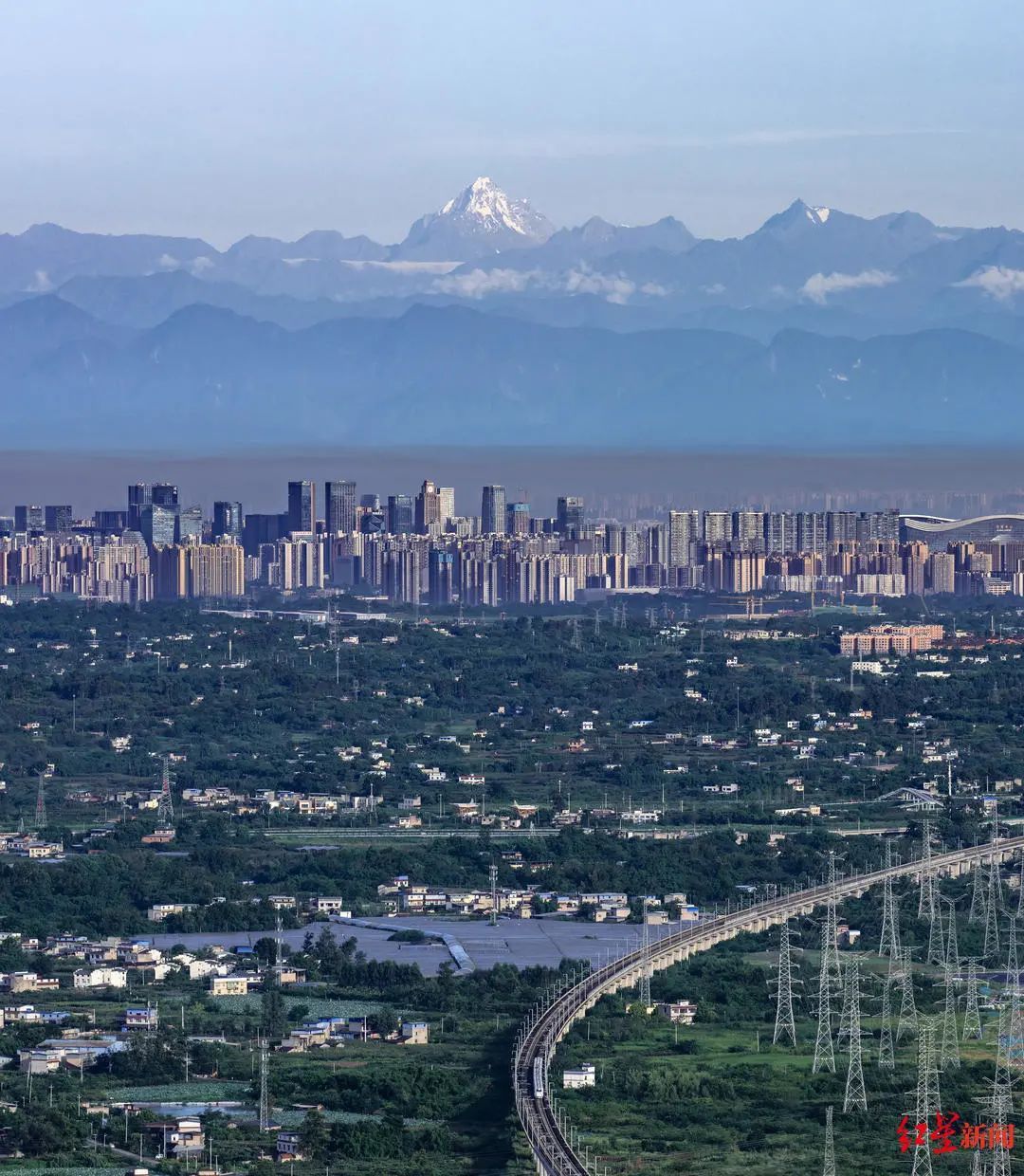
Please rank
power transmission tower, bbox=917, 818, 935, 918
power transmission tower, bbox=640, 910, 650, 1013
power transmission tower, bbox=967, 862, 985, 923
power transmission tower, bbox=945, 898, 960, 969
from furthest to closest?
power transmission tower, bbox=917, 818, 935, 918
power transmission tower, bbox=967, 862, 985, 923
power transmission tower, bbox=945, 898, 960, 969
power transmission tower, bbox=640, 910, 650, 1013

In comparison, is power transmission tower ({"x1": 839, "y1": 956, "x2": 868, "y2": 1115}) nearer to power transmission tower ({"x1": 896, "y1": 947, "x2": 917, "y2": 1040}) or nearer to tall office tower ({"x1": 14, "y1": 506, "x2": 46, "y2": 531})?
power transmission tower ({"x1": 896, "y1": 947, "x2": 917, "y2": 1040})

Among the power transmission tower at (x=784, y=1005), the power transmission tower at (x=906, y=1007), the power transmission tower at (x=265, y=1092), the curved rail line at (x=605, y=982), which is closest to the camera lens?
the curved rail line at (x=605, y=982)

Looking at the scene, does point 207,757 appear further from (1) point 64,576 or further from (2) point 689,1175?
(1) point 64,576

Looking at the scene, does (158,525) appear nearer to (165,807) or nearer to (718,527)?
(718,527)

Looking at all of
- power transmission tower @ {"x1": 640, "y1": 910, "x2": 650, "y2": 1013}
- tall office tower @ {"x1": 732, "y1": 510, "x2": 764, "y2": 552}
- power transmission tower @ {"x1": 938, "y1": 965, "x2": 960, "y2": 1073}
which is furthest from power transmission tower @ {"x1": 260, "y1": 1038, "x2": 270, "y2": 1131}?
tall office tower @ {"x1": 732, "y1": 510, "x2": 764, "y2": 552}

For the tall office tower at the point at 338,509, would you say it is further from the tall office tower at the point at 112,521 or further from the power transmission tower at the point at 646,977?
Answer: the power transmission tower at the point at 646,977

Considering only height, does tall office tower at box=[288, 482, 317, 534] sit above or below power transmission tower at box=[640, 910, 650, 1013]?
above

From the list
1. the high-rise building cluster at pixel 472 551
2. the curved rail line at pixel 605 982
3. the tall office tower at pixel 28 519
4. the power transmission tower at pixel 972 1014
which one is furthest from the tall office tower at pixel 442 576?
the power transmission tower at pixel 972 1014
